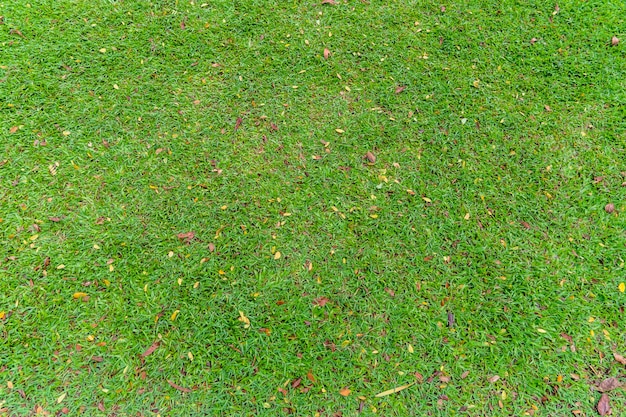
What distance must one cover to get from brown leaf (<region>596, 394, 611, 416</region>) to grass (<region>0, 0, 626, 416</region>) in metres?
0.10

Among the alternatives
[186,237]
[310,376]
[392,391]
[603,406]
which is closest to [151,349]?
[186,237]

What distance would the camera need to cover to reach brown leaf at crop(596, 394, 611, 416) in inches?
98.6

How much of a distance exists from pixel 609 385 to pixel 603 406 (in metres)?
0.15

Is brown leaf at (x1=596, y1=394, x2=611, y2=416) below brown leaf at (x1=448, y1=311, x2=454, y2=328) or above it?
below

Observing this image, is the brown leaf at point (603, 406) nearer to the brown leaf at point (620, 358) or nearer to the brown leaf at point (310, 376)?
the brown leaf at point (620, 358)

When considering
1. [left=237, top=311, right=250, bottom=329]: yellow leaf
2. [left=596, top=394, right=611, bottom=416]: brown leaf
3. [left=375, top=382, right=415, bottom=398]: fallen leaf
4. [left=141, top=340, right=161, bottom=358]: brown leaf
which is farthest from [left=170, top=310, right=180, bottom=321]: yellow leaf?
[left=596, top=394, right=611, bottom=416]: brown leaf

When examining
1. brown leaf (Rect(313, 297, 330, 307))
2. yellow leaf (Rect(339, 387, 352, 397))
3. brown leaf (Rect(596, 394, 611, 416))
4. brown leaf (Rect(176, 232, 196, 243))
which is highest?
brown leaf (Rect(176, 232, 196, 243))

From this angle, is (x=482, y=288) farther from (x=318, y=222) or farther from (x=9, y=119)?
(x=9, y=119)

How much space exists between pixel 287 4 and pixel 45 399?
3.76m

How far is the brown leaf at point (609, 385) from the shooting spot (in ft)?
8.41

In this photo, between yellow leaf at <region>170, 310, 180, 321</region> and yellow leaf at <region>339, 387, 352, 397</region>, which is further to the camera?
yellow leaf at <region>170, 310, 180, 321</region>

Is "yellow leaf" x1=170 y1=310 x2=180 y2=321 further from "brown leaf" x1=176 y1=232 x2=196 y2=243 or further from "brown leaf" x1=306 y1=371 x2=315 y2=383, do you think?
"brown leaf" x1=306 y1=371 x2=315 y2=383

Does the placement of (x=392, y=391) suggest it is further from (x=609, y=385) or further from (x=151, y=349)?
(x=151, y=349)

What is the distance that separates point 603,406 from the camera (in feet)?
8.24
